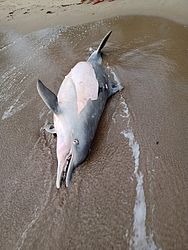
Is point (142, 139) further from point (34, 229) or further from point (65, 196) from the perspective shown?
point (34, 229)

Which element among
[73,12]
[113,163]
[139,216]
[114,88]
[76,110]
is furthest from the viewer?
[73,12]

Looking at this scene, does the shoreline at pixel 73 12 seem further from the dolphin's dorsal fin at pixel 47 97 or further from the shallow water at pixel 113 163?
the dolphin's dorsal fin at pixel 47 97

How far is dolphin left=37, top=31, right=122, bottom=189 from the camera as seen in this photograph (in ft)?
12.5

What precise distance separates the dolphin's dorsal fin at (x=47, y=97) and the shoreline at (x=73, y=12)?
3.95m

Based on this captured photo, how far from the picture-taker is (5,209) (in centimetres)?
356

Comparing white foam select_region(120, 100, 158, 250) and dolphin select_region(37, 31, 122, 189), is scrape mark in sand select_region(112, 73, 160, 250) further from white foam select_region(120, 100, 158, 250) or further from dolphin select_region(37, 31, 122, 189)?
dolphin select_region(37, 31, 122, 189)

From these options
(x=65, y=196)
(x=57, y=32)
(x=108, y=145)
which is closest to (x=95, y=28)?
(x=57, y=32)

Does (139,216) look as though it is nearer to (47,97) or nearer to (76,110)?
(76,110)

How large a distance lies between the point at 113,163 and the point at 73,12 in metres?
5.93

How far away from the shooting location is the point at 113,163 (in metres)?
3.85

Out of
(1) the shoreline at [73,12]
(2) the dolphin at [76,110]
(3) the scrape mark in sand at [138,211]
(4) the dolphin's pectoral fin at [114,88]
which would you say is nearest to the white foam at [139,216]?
(3) the scrape mark in sand at [138,211]

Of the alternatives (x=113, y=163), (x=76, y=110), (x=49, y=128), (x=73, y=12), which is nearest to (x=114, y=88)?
(x=76, y=110)

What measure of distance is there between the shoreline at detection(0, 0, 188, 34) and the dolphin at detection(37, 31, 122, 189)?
292cm

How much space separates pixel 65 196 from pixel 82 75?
2.16m
